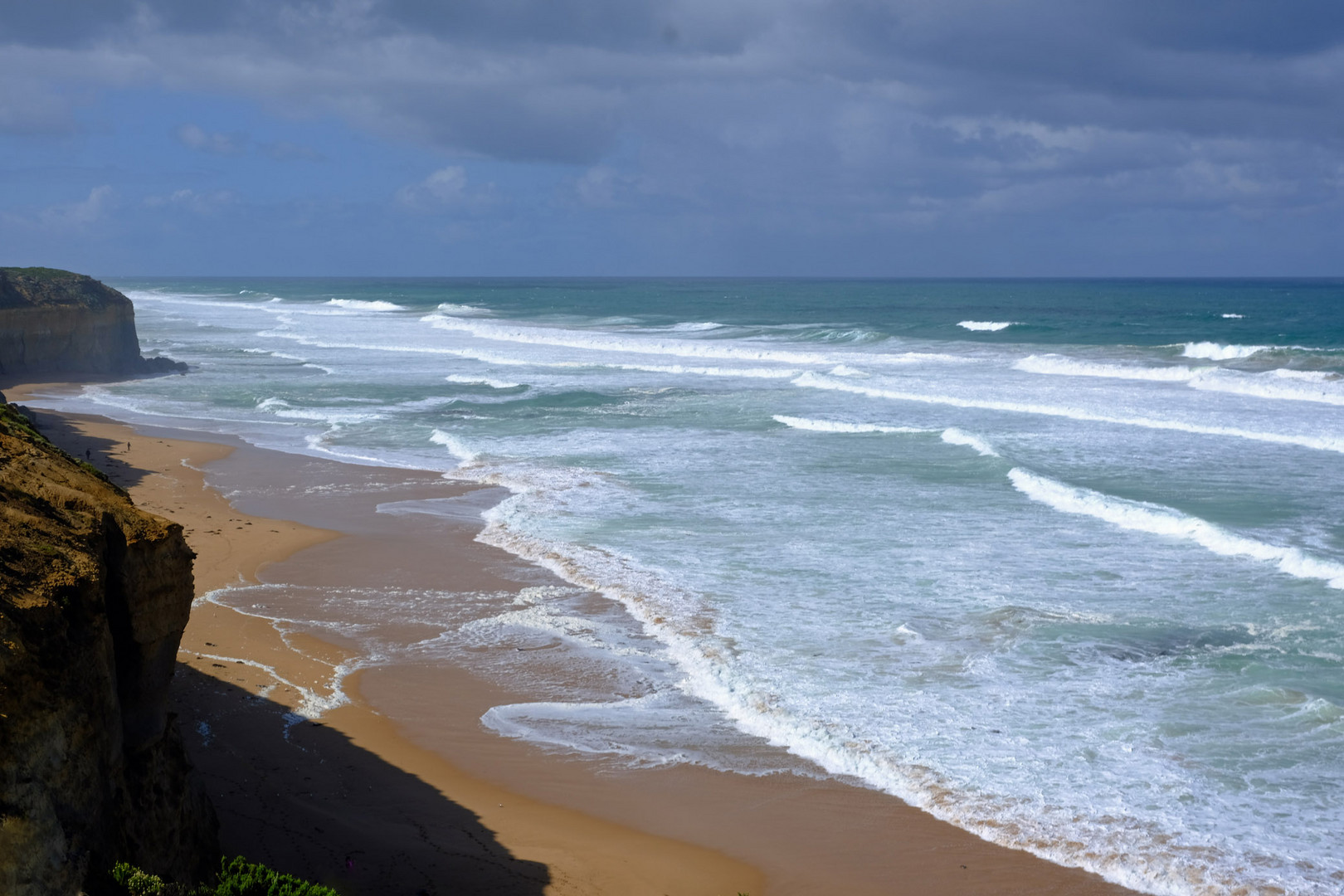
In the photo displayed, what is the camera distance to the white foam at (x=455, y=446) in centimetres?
2108

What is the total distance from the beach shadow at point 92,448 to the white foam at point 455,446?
545 centimetres

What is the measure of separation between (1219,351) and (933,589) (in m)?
35.3

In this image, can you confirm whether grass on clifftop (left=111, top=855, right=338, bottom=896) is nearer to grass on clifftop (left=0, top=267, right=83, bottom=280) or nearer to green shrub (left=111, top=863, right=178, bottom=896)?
green shrub (left=111, top=863, right=178, bottom=896)

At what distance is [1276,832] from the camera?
23.3ft

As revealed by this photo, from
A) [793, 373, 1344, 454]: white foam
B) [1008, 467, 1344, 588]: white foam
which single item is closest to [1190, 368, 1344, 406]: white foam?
[793, 373, 1344, 454]: white foam

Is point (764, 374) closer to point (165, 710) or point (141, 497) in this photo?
point (141, 497)

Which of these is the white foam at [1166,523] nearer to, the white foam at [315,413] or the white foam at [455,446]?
the white foam at [455,446]

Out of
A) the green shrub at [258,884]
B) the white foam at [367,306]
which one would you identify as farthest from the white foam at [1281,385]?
the white foam at [367,306]

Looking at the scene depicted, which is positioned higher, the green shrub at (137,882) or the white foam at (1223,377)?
the white foam at (1223,377)

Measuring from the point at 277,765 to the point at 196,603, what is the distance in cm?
423

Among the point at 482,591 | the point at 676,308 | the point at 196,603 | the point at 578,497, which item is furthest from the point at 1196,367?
the point at 676,308

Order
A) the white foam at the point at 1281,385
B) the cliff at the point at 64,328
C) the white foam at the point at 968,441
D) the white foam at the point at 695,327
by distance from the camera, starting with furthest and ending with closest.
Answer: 1. the white foam at the point at 695,327
2. the cliff at the point at 64,328
3. the white foam at the point at 1281,385
4. the white foam at the point at 968,441

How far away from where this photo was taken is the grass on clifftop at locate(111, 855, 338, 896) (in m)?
4.77

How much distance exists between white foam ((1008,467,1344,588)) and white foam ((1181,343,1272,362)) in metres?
27.1
